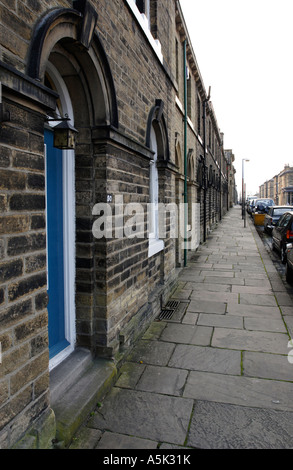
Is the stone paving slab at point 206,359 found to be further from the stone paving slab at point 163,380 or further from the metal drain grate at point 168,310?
the metal drain grate at point 168,310

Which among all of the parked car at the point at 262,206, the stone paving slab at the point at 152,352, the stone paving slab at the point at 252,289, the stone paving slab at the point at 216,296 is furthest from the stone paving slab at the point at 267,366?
the parked car at the point at 262,206

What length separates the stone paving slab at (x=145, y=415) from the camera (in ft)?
9.10

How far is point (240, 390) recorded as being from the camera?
11.2ft

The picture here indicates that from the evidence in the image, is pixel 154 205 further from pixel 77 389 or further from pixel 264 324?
pixel 77 389

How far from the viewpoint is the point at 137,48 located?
455 centimetres

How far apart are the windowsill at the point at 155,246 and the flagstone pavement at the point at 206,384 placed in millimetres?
1087

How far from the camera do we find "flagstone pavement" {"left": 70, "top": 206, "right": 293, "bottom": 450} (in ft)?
8.95

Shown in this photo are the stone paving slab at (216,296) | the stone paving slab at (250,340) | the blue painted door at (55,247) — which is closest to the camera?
the blue painted door at (55,247)

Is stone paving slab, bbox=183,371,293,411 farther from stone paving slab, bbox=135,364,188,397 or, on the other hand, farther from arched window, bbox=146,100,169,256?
arched window, bbox=146,100,169,256

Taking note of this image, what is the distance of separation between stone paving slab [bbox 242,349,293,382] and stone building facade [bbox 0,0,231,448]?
1.40m

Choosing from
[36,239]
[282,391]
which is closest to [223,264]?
[282,391]

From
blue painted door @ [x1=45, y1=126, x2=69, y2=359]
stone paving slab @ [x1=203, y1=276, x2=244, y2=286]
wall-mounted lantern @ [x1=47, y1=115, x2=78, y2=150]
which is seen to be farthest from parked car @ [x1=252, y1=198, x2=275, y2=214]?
wall-mounted lantern @ [x1=47, y1=115, x2=78, y2=150]

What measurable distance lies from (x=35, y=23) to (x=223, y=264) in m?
8.68
